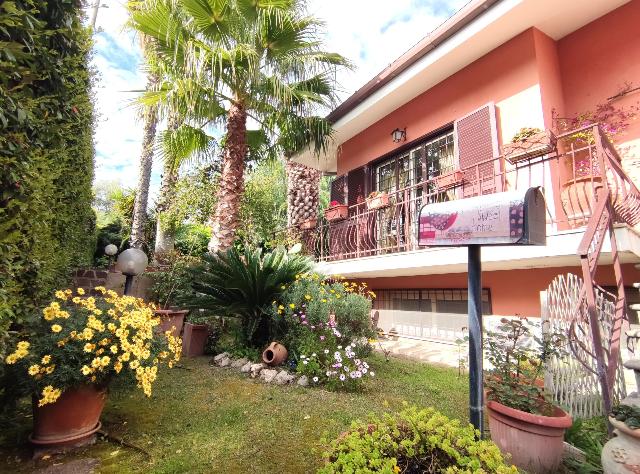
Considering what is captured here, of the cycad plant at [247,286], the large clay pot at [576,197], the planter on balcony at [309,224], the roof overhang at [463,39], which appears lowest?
the cycad plant at [247,286]

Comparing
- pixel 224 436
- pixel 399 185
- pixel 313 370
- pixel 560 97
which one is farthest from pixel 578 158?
pixel 224 436

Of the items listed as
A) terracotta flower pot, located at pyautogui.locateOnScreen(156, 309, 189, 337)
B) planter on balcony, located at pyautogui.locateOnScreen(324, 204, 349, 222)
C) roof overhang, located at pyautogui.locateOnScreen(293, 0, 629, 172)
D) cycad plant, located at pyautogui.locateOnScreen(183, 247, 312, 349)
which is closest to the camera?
cycad plant, located at pyautogui.locateOnScreen(183, 247, 312, 349)

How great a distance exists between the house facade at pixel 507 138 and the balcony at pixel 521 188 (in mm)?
28

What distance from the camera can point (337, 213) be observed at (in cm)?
880

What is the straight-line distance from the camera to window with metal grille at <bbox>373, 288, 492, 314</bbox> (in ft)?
23.3

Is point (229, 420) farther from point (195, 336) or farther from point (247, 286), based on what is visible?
point (195, 336)

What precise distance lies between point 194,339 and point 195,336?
2.1 inches

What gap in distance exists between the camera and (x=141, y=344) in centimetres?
250

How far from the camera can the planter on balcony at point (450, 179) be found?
6227 mm

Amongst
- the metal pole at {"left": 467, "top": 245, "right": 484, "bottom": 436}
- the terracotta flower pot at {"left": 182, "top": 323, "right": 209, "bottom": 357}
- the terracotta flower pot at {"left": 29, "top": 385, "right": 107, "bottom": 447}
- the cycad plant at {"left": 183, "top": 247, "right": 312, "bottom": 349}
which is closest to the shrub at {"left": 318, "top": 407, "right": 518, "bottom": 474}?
the metal pole at {"left": 467, "top": 245, "right": 484, "bottom": 436}

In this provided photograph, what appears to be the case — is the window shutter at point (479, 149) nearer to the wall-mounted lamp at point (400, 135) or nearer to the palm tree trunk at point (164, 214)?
the wall-mounted lamp at point (400, 135)

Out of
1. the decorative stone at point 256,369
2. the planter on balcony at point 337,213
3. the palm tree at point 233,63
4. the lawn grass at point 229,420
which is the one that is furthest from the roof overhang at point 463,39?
the decorative stone at point 256,369

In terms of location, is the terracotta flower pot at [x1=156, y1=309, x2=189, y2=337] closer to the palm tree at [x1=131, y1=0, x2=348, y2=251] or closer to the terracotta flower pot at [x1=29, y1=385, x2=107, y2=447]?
the palm tree at [x1=131, y1=0, x2=348, y2=251]

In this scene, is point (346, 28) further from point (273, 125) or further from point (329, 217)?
point (329, 217)
